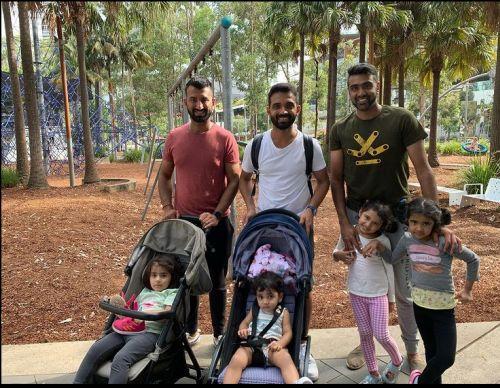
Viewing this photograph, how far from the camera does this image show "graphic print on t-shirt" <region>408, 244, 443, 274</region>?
8.70ft

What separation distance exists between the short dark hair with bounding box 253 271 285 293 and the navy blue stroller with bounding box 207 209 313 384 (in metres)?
0.09

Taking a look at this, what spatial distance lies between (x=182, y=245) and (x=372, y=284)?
1.37 metres

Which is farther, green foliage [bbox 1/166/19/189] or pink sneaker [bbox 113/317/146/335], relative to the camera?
green foliage [bbox 1/166/19/189]

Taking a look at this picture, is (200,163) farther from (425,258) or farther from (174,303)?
(425,258)

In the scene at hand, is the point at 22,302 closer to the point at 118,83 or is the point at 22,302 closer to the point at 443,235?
the point at 443,235

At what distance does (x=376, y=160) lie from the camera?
116 inches

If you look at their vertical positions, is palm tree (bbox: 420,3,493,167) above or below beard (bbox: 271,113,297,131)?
above

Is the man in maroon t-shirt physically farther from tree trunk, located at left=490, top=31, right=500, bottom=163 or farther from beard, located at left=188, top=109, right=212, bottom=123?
tree trunk, located at left=490, top=31, right=500, bottom=163

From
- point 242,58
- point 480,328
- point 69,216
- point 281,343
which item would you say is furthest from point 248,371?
point 242,58

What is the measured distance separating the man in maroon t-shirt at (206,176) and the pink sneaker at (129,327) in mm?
641

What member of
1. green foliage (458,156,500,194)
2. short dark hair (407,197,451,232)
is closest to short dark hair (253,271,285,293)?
short dark hair (407,197,451,232)

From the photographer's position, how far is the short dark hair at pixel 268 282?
112 inches

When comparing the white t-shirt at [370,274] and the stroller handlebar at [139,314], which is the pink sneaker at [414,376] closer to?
the white t-shirt at [370,274]

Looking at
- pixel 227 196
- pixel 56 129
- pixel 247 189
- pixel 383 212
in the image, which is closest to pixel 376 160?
pixel 383 212
